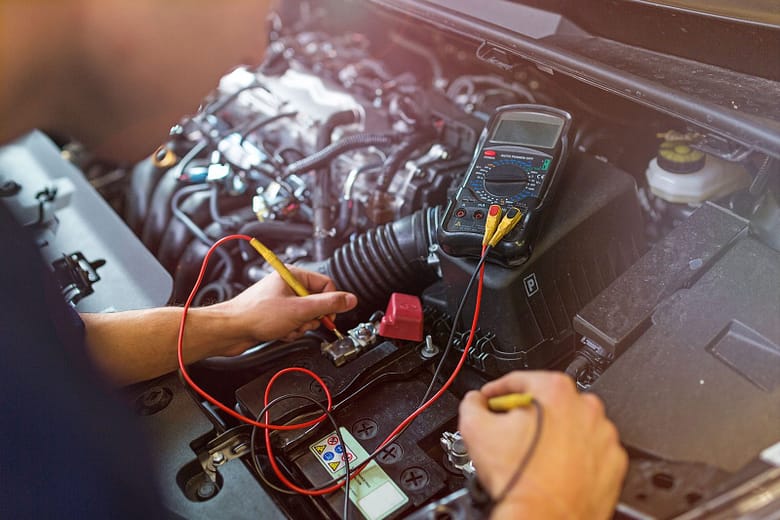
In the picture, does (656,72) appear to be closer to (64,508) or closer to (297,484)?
(297,484)

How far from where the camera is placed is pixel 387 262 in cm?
128

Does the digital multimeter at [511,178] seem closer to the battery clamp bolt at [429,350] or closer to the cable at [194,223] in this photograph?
the battery clamp bolt at [429,350]

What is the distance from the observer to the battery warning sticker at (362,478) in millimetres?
922

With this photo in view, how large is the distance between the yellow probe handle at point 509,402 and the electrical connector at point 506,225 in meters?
0.33

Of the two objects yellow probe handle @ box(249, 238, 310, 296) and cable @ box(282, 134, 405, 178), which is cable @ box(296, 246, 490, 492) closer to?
yellow probe handle @ box(249, 238, 310, 296)

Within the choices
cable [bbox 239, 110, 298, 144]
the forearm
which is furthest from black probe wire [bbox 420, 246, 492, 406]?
cable [bbox 239, 110, 298, 144]

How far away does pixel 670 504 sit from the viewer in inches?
28.4

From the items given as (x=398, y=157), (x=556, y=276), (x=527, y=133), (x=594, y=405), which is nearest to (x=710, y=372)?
(x=594, y=405)

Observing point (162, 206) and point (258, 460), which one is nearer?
point (258, 460)

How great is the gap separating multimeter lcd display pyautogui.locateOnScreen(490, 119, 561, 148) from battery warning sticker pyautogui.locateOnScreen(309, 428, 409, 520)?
1.96ft

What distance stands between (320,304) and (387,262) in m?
0.19

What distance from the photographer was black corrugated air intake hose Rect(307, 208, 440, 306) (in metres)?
1.25

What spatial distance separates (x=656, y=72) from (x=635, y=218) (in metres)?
0.30

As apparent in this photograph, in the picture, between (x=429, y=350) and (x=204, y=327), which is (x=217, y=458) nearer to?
(x=204, y=327)
